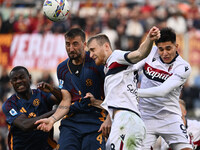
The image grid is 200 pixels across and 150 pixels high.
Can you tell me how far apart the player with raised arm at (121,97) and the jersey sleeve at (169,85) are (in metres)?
0.39

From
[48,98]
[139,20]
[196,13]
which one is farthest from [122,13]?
[48,98]

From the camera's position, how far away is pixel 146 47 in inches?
261

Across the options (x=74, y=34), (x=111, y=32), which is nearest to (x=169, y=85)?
(x=74, y=34)

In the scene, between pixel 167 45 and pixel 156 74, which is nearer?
pixel 167 45

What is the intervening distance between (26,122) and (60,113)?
715 millimetres

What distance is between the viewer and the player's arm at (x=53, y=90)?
25.3 feet

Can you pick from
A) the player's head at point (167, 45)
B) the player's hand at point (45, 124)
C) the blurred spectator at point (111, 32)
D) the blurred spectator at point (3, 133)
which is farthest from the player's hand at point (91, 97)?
the blurred spectator at point (111, 32)

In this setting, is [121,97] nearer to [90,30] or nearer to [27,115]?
[27,115]

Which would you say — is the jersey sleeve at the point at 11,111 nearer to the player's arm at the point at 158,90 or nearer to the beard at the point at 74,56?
the beard at the point at 74,56

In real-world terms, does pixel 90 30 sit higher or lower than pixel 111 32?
higher

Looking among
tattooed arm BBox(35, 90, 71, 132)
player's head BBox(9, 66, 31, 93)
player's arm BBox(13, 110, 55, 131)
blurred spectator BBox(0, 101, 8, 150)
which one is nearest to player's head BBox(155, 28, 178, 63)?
tattooed arm BBox(35, 90, 71, 132)

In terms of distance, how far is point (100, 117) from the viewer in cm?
810

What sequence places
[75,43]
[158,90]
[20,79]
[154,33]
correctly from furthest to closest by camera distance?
[20,79] → [75,43] → [158,90] → [154,33]

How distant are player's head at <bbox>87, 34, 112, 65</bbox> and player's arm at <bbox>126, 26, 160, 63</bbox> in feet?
2.15
